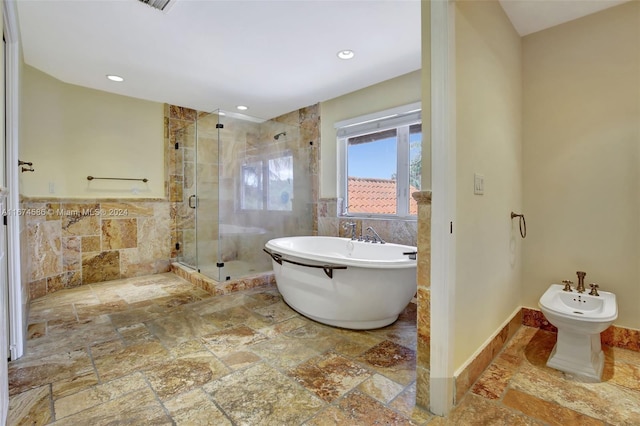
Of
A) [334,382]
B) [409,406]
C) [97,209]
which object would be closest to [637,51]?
→ [409,406]

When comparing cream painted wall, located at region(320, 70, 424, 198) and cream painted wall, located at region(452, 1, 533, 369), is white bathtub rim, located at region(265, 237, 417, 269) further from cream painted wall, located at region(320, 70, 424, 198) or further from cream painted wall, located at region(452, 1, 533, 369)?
cream painted wall, located at region(320, 70, 424, 198)

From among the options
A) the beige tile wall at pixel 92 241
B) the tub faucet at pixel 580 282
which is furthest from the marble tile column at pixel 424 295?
the beige tile wall at pixel 92 241

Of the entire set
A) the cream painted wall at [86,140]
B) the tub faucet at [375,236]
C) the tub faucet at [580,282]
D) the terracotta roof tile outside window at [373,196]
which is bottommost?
the tub faucet at [580,282]

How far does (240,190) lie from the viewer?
157 inches

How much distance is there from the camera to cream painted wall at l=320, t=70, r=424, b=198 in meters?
3.06

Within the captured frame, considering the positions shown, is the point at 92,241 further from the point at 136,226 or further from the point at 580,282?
the point at 580,282

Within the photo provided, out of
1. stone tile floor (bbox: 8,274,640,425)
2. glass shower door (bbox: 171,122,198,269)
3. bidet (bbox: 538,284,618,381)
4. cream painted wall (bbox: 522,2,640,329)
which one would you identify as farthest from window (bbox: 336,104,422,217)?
glass shower door (bbox: 171,122,198,269)

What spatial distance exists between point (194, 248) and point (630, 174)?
14.4 feet

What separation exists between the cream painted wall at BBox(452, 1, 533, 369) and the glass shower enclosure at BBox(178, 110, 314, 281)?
2.43 meters

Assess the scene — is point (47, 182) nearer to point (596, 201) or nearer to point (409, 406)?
point (409, 406)

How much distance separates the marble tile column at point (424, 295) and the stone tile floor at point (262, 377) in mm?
125

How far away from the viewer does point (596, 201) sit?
2.16 meters

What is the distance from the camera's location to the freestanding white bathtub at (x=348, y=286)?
7.24 ft

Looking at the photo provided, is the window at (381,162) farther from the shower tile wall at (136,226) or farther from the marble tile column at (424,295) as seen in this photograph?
the marble tile column at (424,295)
